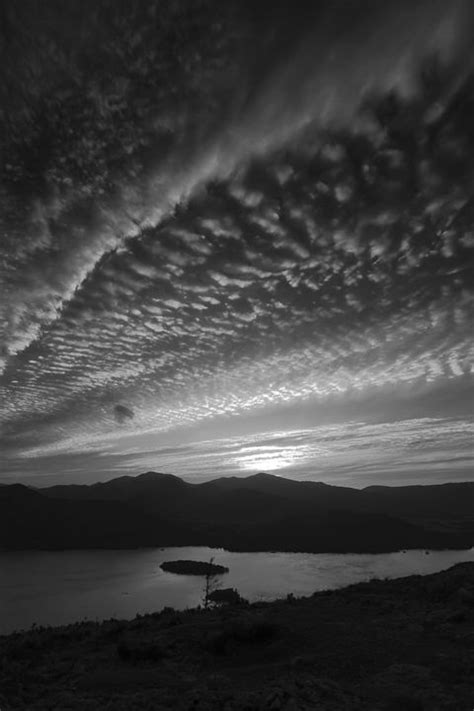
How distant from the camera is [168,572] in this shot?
388 feet

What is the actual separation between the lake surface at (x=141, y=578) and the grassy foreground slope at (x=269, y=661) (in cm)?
4541

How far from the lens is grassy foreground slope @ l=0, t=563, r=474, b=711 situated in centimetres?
1281

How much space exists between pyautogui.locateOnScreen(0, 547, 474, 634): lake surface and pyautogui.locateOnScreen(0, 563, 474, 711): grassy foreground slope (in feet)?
149

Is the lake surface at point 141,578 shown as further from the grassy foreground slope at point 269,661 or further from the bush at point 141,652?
the bush at point 141,652

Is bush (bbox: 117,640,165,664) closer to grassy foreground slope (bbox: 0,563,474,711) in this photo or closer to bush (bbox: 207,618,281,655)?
grassy foreground slope (bbox: 0,563,474,711)

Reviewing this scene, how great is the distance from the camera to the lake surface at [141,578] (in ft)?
230

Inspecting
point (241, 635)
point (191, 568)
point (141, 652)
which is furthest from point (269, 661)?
point (191, 568)

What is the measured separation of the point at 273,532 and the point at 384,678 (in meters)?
190

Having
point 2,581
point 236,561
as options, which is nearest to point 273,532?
point 236,561

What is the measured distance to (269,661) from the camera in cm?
1734

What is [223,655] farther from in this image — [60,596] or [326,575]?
[326,575]

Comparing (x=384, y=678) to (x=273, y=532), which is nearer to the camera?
(x=384, y=678)

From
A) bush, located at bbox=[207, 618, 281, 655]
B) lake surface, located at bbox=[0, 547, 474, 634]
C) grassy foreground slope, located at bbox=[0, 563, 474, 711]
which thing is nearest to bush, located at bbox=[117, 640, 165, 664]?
grassy foreground slope, located at bbox=[0, 563, 474, 711]

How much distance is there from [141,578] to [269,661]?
102 m
